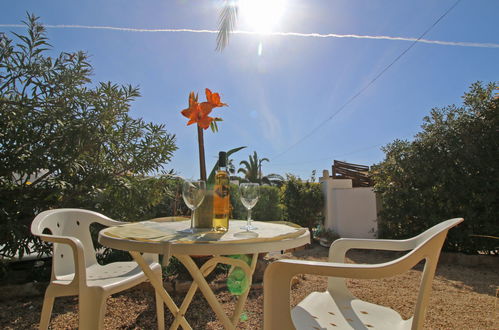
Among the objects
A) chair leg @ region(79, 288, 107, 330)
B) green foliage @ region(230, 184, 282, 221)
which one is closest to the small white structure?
green foliage @ region(230, 184, 282, 221)

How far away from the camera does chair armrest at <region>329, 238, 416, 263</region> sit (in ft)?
4.45

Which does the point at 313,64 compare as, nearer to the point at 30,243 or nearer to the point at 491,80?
the point at 491,80

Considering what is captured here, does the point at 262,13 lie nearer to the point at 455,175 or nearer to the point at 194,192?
the point at 455,175

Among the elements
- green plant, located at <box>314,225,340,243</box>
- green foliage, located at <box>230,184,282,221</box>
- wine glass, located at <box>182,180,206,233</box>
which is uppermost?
wine glass, located at <box>182,180,206,233</box>

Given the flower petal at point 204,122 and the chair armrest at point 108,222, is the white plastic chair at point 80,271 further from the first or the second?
the flower petal at point 204,122

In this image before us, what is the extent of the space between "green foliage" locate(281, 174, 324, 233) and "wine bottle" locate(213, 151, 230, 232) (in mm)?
5011

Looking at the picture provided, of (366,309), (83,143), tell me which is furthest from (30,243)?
(366,309)

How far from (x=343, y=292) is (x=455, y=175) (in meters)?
3.91

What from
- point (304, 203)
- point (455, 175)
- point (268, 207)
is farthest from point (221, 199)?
point (268, 207)

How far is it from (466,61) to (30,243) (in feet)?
23.4

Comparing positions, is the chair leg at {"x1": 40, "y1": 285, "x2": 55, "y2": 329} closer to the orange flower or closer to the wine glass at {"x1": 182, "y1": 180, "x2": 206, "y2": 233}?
the wine glass at {"x1": 182, "y1": 180, "x2": 206, "y2": 233}

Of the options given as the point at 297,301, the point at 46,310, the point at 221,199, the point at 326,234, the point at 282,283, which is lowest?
the point at 297,301

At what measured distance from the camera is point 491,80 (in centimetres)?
418

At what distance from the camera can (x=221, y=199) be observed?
1315mm
